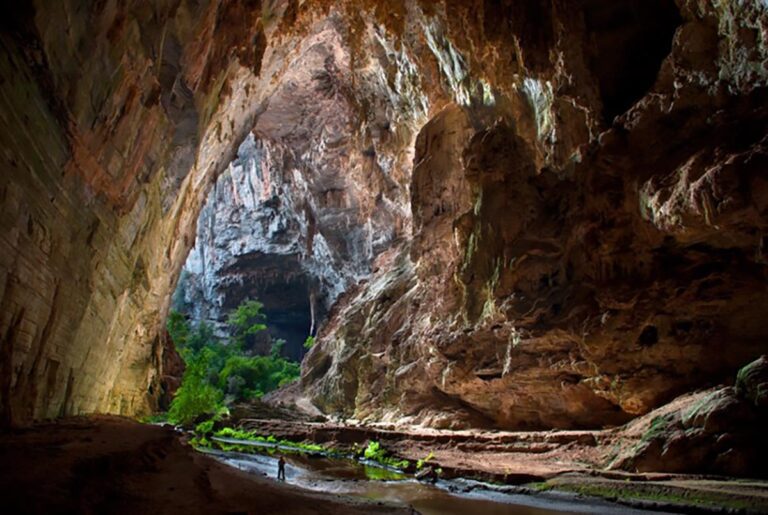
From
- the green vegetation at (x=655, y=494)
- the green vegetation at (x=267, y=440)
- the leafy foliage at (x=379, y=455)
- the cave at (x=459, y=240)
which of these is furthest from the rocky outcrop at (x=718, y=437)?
the green vegetation at (x=267, y=440)

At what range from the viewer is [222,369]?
43.0 metres

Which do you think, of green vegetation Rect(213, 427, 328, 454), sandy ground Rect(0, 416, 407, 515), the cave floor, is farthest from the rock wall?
the cave floor

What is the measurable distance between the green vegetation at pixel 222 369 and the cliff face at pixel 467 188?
7.92 feet

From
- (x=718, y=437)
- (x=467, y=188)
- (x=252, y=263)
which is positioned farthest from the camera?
(x=252, y=263)

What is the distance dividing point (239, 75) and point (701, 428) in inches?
706

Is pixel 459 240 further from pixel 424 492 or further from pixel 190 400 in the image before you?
pixel 190 400

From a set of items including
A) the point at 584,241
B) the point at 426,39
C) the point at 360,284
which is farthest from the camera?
the point at 360,284

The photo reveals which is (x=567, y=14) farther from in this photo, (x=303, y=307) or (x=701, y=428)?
(x=303, y=307)

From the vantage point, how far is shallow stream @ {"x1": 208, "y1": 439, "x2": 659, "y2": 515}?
830cm

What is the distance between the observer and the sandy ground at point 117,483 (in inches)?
144

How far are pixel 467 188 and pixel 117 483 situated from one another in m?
19.6

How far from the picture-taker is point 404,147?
30359mm

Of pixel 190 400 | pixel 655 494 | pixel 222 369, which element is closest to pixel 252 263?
pixel 222 369

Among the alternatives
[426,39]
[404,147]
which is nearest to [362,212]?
[404,147]
